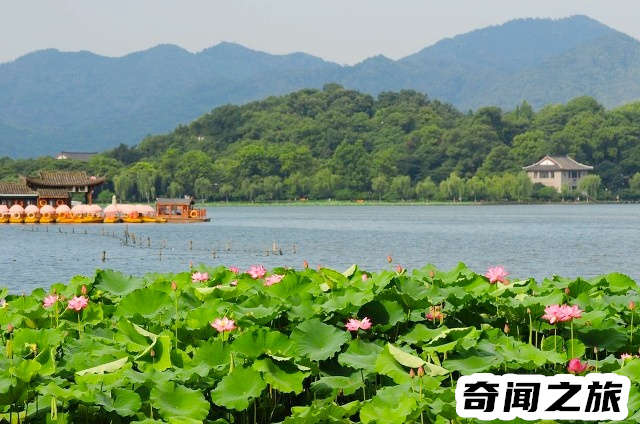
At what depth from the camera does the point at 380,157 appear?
13025 centimetres

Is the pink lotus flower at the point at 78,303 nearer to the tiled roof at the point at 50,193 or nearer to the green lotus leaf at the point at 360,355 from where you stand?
the green lotus leaf at the point at 360,355

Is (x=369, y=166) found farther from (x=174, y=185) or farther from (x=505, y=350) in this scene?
(x=505, y=350)

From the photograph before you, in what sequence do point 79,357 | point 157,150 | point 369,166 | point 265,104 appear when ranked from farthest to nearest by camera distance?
point 265,104, point 157,150, point 369,166, point 79,357

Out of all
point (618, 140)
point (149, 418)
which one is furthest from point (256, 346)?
point (618, 140)

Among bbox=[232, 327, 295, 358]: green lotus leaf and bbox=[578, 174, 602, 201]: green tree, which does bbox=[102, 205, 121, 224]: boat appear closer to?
bbox=[232, 327, 295, 358]: green lotus leaf

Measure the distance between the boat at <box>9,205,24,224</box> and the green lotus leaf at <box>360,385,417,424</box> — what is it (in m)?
72.8

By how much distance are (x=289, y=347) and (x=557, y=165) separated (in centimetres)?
12871

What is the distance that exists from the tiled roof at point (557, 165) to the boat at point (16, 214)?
254 ft

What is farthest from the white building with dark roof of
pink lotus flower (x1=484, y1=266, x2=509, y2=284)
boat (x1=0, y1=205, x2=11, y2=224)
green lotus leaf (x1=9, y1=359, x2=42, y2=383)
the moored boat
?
green lotus leaf (x1=9, y1=359, x2=42, y2=383)

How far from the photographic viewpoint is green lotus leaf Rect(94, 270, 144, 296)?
678 cm

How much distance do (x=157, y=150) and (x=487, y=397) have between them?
150m

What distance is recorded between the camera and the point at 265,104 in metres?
176

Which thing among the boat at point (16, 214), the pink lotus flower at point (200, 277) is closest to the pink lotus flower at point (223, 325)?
the pink lotus flower at point (200, 277)

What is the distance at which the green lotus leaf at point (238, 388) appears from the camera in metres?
4.42
